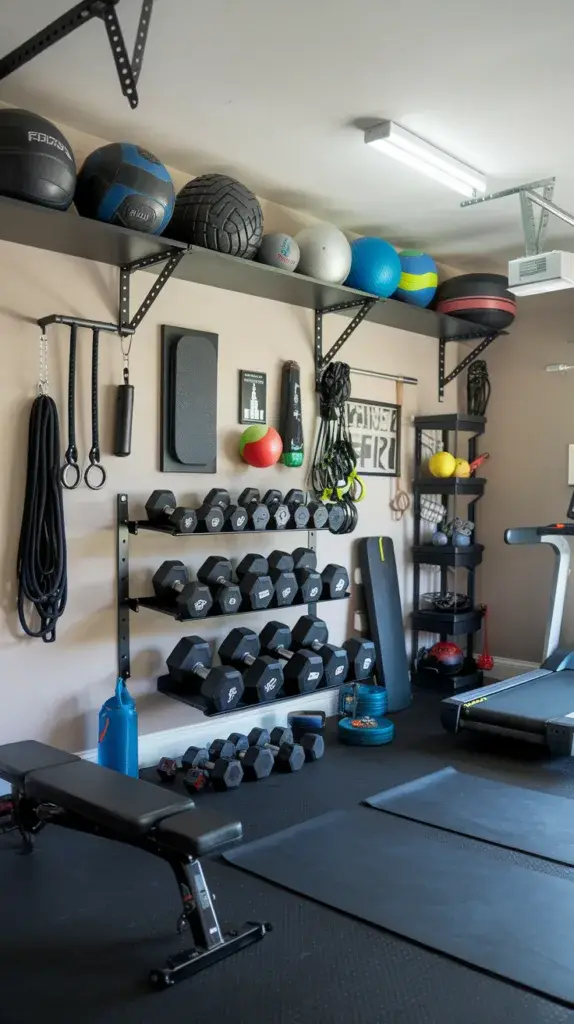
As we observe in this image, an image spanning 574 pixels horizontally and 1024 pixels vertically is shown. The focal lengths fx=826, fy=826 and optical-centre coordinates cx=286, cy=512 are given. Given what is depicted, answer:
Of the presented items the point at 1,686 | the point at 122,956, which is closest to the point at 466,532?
the point at 1,686

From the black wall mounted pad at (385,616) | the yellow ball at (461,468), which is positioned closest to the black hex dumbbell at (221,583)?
the black wall mounted pad at (385,616)

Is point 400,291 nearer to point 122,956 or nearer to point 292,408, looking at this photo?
point 292,408

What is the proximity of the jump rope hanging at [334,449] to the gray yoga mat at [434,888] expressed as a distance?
1.72 meters

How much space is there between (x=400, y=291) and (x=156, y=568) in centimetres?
202

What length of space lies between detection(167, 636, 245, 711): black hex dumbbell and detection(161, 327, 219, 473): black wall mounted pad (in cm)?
78

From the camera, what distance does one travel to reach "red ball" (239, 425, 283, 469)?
3781mm

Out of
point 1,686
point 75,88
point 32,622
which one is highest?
point 75,88

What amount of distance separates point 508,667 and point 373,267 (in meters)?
2.57

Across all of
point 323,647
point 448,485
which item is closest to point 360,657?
point 323,647

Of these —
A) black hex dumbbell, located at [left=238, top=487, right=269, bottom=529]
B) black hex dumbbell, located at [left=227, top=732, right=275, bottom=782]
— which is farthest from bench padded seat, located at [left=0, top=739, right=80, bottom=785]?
black hex dumbbell, located at [left=238, top=487, right=269, bottom=529]

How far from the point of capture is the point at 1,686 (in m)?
3.13

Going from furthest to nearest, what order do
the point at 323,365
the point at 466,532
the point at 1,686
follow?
the point at 466,532 → the point at 323,365 → the point at 1,686

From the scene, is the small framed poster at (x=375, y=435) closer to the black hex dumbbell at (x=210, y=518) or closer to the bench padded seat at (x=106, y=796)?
the black hex dumbbell at (x=210, y=518)

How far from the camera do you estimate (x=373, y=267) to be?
13.4 ft
